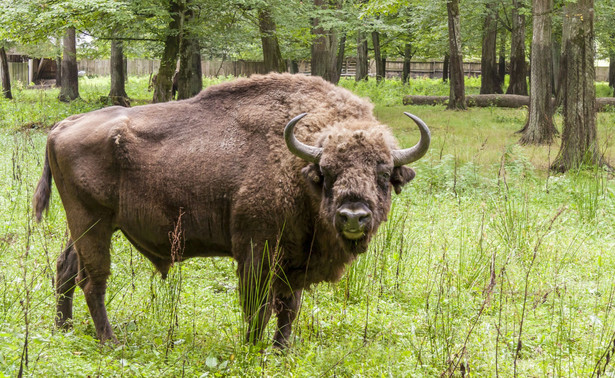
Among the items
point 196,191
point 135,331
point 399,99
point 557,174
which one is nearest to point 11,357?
point 135,331

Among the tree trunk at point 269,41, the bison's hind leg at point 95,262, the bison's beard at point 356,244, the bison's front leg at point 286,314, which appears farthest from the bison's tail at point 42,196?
the tree trunk at point 269,41

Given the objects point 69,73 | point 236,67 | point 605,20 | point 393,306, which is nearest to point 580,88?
point 393,306

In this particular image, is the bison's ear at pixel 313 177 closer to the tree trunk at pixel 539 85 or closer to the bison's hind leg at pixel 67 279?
the bison's hind leg at pixel 67 279

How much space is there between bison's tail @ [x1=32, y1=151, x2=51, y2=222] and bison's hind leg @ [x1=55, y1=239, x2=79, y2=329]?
1.29ft

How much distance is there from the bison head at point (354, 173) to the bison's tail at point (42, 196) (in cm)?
255

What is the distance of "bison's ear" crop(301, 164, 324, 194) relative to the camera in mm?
4594

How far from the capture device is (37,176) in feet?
31.3

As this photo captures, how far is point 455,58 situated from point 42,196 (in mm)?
19118

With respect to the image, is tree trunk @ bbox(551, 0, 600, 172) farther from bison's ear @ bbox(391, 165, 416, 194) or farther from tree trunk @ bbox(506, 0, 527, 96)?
tree trunk @ bbox(506, 0, 527, 96)

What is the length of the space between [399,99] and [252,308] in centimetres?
2386

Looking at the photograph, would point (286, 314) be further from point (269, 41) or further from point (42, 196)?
point (269, 41)

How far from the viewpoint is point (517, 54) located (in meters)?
25.7

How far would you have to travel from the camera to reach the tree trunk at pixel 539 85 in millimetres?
14477

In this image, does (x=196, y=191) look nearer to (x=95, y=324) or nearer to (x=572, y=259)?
(x=95, y=324)
